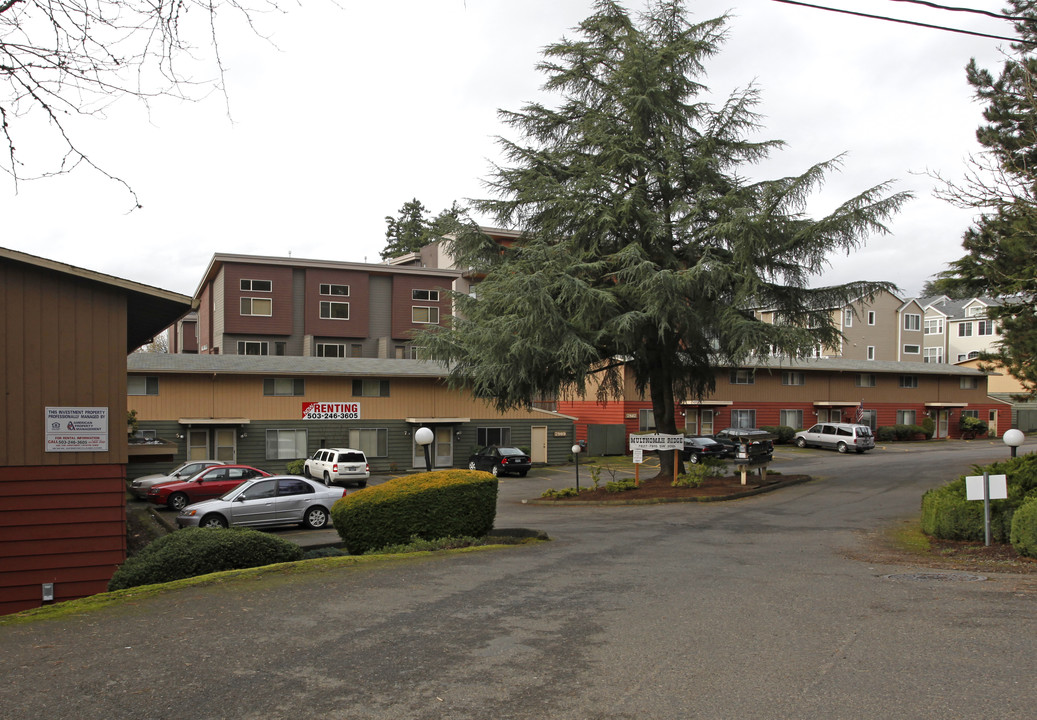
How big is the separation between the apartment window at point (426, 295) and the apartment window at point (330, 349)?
6062 millimetres

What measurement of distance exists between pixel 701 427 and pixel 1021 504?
37954 mm

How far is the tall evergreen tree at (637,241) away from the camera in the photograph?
77.7 ft

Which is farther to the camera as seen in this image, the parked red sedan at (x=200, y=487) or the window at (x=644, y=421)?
the window at (x=644, y=421)

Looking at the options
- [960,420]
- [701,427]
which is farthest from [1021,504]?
[960,420]

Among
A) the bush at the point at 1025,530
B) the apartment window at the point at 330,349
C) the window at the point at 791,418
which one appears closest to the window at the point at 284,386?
the apartment window at the point at 330,349

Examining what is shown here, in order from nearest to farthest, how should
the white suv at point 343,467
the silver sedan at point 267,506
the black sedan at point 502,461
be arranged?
the silver sedan at point 267,506 < the white suv at point 343,467 < the black sedan at point 502,461

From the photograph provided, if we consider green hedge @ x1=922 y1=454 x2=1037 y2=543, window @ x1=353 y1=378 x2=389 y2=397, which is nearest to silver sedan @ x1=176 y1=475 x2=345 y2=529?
green hedge @ x1=922 y1=454 x2=1037 y2=543

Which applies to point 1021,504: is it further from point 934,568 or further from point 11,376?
point 11,376

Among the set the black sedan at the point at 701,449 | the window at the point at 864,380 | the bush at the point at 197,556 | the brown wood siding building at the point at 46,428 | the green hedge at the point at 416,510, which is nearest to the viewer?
the bush at the point at 197,556

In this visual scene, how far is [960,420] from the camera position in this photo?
197 feet

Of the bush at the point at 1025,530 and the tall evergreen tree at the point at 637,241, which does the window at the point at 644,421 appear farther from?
the bush at the point at 1025,530

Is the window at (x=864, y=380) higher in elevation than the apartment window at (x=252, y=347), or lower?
lower

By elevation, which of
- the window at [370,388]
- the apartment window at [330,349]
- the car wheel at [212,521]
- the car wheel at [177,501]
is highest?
the apartment window at [330,349]

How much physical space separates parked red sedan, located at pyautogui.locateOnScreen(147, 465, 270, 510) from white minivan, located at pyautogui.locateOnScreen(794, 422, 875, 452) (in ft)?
116
